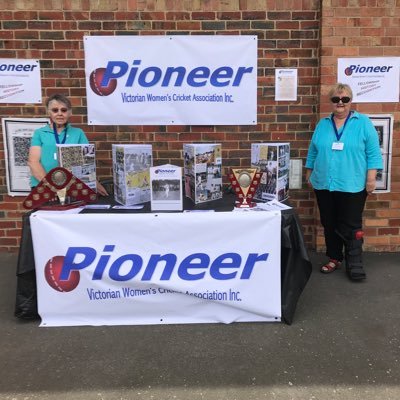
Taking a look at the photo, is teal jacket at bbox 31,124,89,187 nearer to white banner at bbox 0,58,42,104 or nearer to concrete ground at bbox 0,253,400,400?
white banner at bbox 0,58,42,104

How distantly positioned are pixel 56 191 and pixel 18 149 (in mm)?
1611

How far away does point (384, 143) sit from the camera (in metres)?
4.44

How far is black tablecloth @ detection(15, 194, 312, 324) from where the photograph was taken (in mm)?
3041

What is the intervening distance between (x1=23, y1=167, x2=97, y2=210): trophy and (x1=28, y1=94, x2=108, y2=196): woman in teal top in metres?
0.33

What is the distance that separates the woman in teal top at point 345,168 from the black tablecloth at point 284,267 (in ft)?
2.87

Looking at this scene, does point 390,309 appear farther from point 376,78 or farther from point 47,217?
point 47,217

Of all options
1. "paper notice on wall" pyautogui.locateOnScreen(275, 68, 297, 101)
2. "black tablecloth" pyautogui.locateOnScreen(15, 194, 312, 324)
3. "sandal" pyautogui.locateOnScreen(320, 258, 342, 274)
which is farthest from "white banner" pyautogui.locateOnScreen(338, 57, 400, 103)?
"black tablecloth" pyautogui.locateOnScreen(15, 194, 312, 324)

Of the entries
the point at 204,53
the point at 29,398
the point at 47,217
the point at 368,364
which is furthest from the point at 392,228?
the point at 29,398

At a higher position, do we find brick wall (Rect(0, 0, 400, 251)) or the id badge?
brick wall (Rect(0, 0, 400, 251))

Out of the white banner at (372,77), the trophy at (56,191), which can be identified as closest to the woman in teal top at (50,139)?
the trophy at (56,191)

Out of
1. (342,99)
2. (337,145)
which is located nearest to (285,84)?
(342,99)

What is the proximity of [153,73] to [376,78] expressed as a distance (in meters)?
2.18

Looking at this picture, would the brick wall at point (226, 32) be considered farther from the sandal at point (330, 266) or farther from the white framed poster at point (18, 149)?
the sandal at point (330, 266)

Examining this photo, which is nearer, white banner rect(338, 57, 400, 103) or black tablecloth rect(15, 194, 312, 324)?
black tablecloth rect(15, 194, 312, 324)
